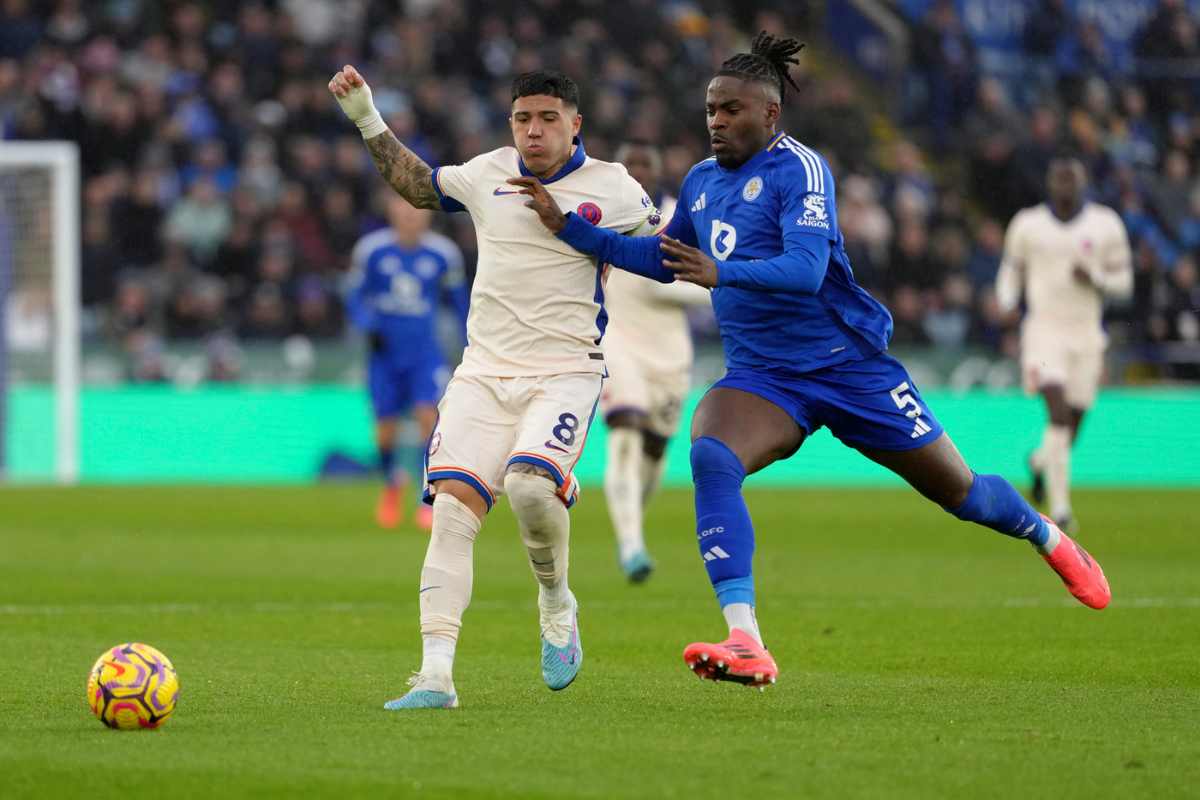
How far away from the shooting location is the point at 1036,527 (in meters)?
8.05

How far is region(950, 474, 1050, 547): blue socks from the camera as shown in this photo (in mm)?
7766

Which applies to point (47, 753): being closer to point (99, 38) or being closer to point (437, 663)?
point (437, 663)

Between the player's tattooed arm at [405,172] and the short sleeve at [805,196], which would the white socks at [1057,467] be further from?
the player's tattooed arm at [405,172]

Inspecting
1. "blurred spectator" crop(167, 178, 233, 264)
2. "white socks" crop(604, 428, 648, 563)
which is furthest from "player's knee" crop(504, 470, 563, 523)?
"blurred spectator" crop(167, 178, 233, 264)

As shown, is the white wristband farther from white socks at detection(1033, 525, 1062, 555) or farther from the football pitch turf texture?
white socks at detection(1033, 525, 1062, 555)

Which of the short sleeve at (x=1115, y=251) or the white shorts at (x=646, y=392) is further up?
the short sleeve at (x=1115, y=251)

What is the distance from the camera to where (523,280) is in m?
7.28

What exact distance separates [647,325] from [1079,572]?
525 cm

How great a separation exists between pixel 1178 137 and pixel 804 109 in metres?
5.71

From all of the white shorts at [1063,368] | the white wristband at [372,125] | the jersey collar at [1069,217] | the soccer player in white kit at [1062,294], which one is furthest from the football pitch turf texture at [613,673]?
the jersey collar at [1069,217]

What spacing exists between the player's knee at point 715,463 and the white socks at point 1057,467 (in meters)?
9.15

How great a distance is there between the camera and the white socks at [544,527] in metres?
7.04

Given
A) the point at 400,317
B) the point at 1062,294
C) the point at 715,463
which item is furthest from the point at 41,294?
the point at 715,463

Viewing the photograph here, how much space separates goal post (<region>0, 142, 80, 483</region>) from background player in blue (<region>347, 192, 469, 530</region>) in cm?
565
